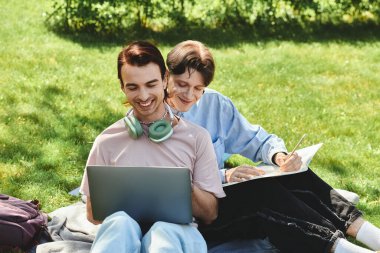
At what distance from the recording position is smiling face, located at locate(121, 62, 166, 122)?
10.2ft

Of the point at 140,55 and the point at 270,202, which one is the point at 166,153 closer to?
the point at 140,55

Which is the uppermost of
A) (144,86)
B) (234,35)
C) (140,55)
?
(140,55)

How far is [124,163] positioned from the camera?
3168 mm

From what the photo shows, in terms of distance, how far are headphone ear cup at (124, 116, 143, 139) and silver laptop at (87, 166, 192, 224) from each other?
0.25 m

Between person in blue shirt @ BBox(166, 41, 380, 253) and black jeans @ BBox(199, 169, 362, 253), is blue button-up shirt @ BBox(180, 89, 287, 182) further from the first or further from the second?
black jeans @ BBox(199, 169, 362, 253)

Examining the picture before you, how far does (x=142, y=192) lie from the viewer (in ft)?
9.85

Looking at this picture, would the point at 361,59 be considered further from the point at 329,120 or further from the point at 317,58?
the point at 329,120

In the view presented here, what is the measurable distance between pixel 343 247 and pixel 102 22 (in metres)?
5.10

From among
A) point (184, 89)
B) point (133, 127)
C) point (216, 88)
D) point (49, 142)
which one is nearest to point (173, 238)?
point (133, 127)

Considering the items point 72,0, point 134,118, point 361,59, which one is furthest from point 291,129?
point 72,0

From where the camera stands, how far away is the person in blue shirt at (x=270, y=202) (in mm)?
3385

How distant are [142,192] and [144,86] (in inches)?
19.2

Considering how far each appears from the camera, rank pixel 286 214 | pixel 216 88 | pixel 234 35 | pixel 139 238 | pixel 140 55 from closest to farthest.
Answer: pixel 139 238 → pixel 140 55 → pixel 286 214 → pixel 216 88 → pixel 234 35

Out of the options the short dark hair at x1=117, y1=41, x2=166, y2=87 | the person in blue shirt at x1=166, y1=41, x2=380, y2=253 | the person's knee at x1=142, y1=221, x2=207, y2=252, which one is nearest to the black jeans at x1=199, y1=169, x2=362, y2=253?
the person in blue shirt at x1=166, y1=41, x2=380, y2=253
